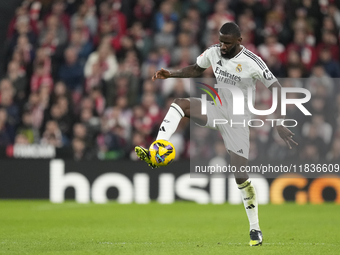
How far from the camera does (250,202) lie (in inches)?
311

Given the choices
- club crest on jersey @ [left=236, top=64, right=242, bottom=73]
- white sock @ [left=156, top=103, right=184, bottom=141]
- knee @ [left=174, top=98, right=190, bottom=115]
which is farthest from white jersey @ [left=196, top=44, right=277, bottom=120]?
white sock @ [left=156, top=103, right=184, bottom=141]

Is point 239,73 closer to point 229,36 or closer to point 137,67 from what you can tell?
point 229,36

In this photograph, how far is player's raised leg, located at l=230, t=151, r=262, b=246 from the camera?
778 centimetres

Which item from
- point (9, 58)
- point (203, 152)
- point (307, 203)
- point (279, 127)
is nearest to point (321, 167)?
point (307, 203)

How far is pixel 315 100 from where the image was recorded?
14.1 m

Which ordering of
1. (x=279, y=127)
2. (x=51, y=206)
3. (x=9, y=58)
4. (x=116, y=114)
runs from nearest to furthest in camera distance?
(x=279, y=127) < (x=51, y=206) < (x=116, y=114) < (x=9, y=58)

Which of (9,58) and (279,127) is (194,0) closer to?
(9,58)

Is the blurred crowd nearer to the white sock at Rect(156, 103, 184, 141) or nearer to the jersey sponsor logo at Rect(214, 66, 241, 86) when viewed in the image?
the jersey sponsor logo at Rect(214, 66, 241, 86)

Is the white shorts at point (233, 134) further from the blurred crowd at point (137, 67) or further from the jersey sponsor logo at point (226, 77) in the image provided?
the blurred crowd at point (137, 67)

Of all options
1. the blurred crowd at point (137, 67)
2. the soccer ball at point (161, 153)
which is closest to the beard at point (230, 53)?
the soccer ball at point (161, 153)

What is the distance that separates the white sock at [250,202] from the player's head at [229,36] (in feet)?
5.31

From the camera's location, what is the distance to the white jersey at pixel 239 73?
7691 millimetres

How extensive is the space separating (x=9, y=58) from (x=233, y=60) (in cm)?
1065

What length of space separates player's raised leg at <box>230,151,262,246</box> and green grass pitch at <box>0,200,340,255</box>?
14 cm
